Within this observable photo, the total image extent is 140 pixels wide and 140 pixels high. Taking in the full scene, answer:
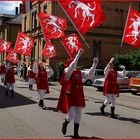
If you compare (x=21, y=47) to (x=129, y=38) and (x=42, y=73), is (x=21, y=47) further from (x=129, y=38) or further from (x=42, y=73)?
(x=129, y=38)

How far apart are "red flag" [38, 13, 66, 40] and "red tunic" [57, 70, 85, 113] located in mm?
10772

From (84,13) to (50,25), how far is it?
883 cm

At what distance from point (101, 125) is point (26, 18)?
136 ft

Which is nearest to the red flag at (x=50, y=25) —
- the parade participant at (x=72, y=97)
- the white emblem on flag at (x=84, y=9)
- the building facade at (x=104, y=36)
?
the white emblem on flag at (x=84, y=9)

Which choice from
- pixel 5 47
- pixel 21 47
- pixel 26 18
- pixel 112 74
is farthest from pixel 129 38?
pixel 26 18

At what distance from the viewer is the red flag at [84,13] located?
37.3 feet

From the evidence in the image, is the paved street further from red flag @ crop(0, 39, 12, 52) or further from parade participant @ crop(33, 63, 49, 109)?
red flag @ crop(0, 39, 12, 52)

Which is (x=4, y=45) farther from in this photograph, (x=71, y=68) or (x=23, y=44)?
(x=71, y=68)

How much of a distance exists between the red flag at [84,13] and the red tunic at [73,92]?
2147 millimetres

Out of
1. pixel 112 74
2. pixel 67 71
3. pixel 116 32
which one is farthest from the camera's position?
pixel 116 32

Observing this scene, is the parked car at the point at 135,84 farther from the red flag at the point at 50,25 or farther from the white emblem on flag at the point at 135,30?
the white emblem on flag at the point at 135,30

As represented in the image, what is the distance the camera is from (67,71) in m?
9.08

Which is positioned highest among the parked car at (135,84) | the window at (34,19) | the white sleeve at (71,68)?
the window at (34,19)

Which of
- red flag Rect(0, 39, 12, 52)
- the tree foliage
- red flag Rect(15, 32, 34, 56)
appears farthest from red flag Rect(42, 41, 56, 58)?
the tree foliage
